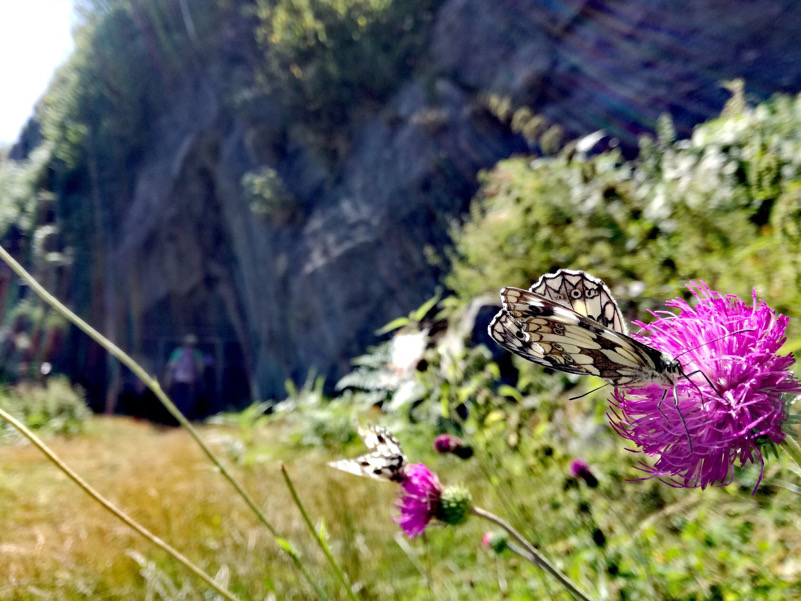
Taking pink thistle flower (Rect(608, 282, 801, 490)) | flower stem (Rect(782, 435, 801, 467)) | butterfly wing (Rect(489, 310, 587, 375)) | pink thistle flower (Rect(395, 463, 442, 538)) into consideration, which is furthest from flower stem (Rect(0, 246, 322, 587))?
flower stem (Rect(782, 435, 801, 467))

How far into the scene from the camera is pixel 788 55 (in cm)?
487

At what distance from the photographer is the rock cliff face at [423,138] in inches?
221

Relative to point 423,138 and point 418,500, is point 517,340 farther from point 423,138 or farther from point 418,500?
point 423,138

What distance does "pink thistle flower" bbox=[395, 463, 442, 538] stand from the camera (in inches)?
41.4

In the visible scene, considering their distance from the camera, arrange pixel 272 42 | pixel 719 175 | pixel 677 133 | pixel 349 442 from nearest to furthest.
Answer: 1. pixel 719 175
2. pixel 349 442
3. pixel 677 133
4. pixel 272 42

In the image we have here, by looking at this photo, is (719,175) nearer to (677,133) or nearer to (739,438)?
(739,438)

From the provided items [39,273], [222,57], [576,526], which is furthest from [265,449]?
[39,273]

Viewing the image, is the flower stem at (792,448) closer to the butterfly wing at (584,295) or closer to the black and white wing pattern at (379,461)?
the butterfly wing at (584,295)

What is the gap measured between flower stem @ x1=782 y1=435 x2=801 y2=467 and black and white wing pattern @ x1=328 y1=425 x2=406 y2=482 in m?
0.63

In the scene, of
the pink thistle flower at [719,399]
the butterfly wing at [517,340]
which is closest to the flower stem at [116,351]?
the butterfly wing at [517,340]

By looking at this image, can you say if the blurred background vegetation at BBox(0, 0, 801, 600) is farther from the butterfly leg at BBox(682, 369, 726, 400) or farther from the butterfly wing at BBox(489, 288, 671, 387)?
the butterfly wing at BBox(489, 288, 671, 387)

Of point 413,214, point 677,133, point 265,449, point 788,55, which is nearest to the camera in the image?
point 265,449

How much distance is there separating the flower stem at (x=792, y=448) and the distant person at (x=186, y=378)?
14244 mm

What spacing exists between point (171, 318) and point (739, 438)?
53.6 feet
